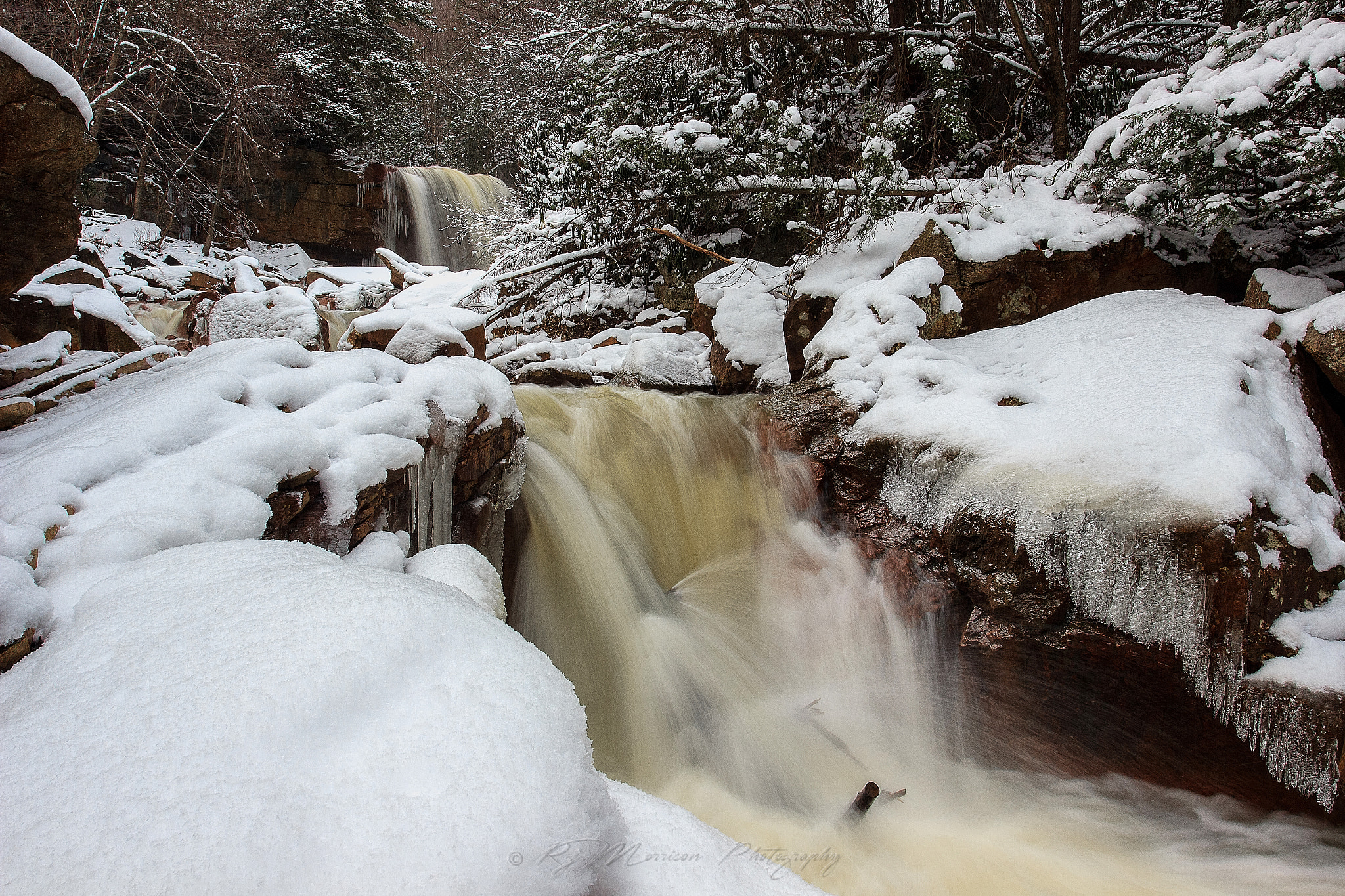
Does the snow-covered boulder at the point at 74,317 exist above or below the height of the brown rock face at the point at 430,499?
above

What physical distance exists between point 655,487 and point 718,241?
4140 mm

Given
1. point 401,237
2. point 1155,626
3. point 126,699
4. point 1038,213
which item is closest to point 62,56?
point 401,237

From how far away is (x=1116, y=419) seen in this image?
2973mm

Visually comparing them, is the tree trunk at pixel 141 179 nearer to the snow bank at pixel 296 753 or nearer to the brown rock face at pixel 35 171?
the brown rock face at pixel 35 171

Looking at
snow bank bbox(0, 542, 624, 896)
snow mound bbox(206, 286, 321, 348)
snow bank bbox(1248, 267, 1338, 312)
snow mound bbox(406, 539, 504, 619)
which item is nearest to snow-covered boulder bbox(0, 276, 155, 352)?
snow mound bbox(206, 286, 321, 348)

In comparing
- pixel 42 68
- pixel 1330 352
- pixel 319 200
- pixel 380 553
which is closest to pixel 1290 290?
pixel 1330 352

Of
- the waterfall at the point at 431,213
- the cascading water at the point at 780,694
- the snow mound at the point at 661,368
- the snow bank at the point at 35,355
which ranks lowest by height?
the cascading water at the point at 780,694

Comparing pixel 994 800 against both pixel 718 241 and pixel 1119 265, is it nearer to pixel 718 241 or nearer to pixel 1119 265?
pixel 1119 265

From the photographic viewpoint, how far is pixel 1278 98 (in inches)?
133

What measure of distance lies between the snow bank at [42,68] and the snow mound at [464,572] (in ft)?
7.46

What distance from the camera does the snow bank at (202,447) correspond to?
69.9 inches

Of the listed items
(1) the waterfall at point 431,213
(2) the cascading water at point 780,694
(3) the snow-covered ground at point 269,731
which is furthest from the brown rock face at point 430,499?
(1) the waterfall at point 431,213

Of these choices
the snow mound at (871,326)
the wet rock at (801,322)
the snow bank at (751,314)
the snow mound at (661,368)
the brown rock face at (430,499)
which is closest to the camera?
the brown rock face at (430,499)

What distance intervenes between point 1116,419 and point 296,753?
11.3 feet
